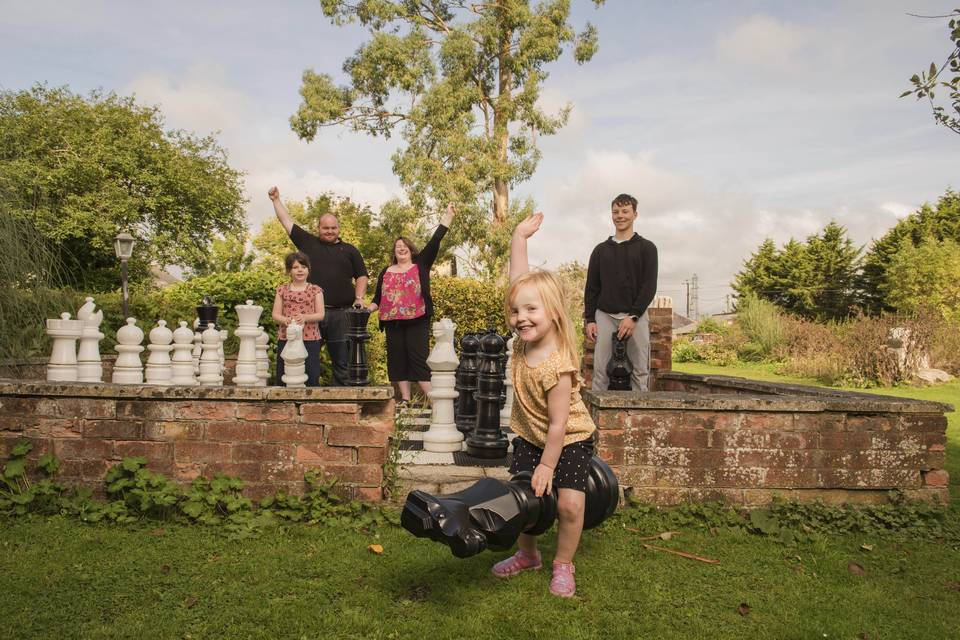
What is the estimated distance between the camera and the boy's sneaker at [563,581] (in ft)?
8.39

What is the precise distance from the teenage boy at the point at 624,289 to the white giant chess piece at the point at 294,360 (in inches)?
87.0

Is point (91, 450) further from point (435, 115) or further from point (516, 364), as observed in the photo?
point (435, 115)

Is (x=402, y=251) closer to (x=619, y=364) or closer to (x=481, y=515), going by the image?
(x=619, y=364)

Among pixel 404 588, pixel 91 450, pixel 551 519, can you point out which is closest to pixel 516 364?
pixel 551 519

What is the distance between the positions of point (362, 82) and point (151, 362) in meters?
17.3

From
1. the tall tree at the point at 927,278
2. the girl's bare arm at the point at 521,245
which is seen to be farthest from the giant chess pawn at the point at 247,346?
the tall tree at the point at 927,278

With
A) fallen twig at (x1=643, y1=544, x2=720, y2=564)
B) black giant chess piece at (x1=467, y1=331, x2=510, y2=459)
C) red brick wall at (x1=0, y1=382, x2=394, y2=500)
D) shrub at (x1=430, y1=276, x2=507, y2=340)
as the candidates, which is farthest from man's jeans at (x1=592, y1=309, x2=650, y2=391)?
shrub at (x1=430, y1=276, x2=507, y2=340)

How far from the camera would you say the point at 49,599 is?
243 cm

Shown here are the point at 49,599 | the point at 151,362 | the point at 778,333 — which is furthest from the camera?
the point at 778,333

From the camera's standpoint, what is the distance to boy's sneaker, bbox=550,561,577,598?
8.39 ft

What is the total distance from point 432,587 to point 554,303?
118 cm

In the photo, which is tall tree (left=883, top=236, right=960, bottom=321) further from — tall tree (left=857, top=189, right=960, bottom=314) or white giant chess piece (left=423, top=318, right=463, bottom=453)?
white giant chess piece (left=423, top=318, right=463, bottom=453)

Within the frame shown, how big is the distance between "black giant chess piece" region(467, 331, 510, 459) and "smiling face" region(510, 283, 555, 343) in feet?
5.18

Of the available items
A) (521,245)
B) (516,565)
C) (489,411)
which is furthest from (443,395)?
(516,565)
